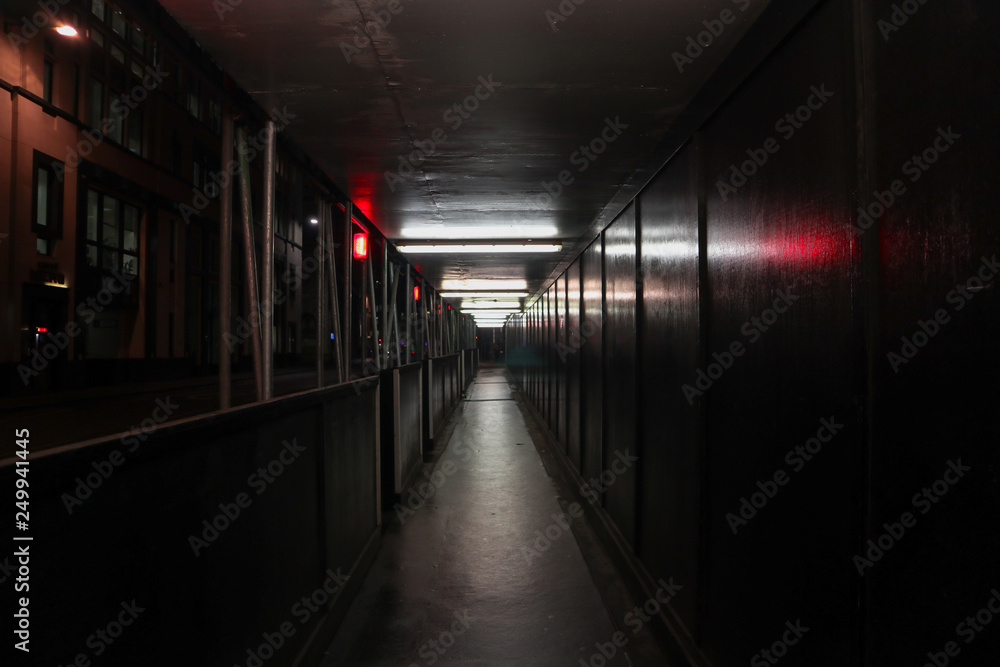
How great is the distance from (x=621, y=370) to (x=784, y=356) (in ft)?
8.66

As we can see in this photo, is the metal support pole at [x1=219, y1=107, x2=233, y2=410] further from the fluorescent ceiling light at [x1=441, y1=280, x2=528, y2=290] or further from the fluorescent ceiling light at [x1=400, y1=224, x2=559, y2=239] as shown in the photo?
the fluorescent ceiling light at [x1=441, y1=280, x2=528, y2=290]

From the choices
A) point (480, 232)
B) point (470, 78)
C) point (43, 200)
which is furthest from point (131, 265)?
point (470, 78)

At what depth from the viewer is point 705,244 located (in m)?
2.91

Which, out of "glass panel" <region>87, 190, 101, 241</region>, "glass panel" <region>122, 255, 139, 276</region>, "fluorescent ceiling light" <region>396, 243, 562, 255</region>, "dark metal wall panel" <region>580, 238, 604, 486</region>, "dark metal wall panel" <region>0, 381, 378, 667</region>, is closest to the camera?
"dark metal wall panel" <region>0, 381, 378, 667</region>

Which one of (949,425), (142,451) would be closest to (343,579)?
(142,451)

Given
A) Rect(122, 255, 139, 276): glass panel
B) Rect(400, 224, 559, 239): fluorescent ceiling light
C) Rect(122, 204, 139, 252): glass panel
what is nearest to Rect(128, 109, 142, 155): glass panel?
Rect(122, 204, 139, 252): glass panel

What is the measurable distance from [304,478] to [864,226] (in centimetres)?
286

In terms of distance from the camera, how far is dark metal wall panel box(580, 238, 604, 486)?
563 centimetres

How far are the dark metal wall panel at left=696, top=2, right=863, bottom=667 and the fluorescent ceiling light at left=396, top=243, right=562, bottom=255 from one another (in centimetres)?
597

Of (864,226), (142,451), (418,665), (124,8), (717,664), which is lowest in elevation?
(418,665)

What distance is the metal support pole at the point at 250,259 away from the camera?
3023 mm

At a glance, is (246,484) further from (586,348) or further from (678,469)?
(586,348)

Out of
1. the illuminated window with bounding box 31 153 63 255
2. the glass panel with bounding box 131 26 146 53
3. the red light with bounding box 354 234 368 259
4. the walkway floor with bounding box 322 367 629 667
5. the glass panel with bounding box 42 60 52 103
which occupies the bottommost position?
the walkway floor with bounding box 322 367 629 667

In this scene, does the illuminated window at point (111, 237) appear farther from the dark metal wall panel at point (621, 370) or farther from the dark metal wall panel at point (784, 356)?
the dark metal wall panel at point (784, 356)
